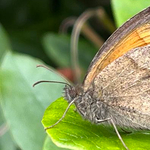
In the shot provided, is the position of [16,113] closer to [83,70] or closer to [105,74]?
[105,74]

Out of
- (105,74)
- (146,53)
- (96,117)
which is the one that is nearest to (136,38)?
(146,53)

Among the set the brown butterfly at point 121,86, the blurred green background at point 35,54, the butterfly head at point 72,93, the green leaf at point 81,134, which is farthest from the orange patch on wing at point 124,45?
the blurred green background at point 35,54

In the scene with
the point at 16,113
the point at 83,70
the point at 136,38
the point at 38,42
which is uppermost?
the point at 136,38

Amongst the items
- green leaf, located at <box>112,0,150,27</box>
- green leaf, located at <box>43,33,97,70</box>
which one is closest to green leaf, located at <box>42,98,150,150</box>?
green leaf, located at <box>112,0,150,27</box>

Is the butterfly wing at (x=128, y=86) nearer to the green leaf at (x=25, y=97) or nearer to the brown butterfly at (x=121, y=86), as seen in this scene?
the brown butterfly at (x=121, y=86)

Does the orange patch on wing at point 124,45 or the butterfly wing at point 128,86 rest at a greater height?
the orange patch on wing at point 124,45

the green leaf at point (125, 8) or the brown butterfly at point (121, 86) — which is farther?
the green leaf at point (125, 8)
